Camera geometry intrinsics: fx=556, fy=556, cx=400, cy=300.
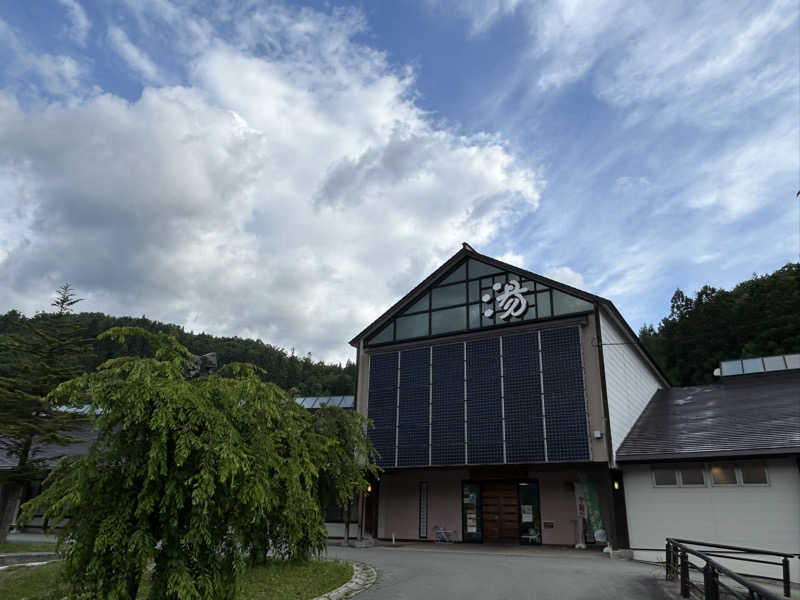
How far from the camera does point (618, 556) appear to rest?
15719 millimetres

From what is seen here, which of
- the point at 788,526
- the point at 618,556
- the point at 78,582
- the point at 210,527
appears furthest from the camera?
the point at 618,556

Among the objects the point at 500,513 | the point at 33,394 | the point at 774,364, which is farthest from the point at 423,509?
the point at 774,364

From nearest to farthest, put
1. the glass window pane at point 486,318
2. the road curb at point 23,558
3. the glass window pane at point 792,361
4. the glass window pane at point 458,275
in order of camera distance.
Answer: the road curb at point 23,558 → the glass window pane at point 486,318 → the glass window pane at point 458,275 → the glass window pane at point 792,361

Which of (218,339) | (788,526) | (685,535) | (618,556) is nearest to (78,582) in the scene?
(618,556)

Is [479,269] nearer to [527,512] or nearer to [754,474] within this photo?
[527,512]

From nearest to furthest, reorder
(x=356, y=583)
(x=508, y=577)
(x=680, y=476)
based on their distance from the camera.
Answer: (x=356, y=583)
(x=508, y=577)
(x=680, y=476)

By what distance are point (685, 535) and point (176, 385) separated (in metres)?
15.3

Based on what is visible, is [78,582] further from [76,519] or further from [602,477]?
[602,477]

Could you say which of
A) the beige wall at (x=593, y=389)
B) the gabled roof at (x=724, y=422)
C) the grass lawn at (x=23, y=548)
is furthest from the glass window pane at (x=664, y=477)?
the grass lawn at (x=23, y=548)

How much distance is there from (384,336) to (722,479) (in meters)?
12.7

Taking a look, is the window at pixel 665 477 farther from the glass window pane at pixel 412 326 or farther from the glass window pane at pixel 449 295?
the glass window pane at pixel 412 326

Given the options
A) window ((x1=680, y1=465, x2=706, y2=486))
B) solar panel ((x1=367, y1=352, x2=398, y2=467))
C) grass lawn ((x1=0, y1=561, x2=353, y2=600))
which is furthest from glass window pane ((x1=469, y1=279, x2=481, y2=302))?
grass lawn ((x1=0, y1=561, x2=353, y2=600))

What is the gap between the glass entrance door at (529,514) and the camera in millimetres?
19703

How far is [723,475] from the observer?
52.4ft
